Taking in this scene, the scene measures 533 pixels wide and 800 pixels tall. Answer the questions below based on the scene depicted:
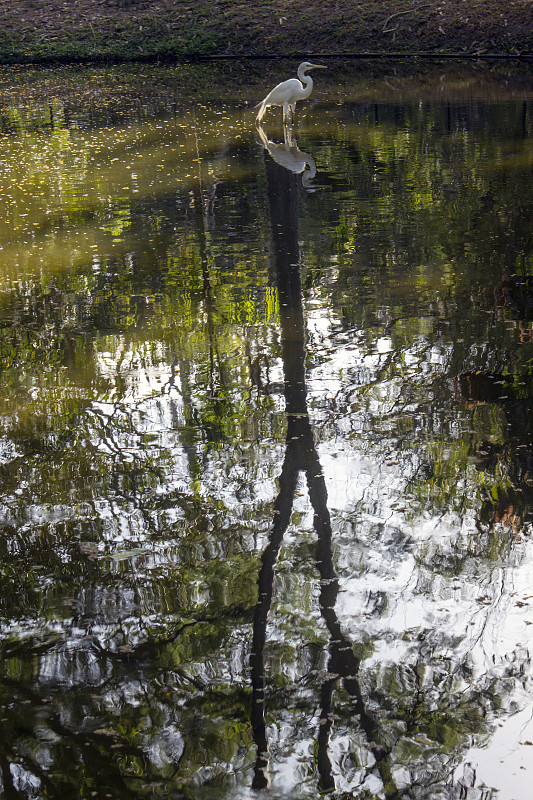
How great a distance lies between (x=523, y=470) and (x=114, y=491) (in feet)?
6.67

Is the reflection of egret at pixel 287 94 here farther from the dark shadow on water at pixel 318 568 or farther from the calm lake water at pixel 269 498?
the dark shadow on water at pixel 318 568

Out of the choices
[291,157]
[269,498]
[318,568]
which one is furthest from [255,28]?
[318,568]

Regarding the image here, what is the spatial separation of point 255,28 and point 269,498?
76.0 ft

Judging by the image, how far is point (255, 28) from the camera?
24828 mm

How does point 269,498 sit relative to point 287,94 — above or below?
below

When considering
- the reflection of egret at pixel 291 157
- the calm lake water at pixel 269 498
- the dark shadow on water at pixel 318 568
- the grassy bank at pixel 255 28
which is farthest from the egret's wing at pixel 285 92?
the grassy bank at pixel 255 28

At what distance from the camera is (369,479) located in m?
4.40

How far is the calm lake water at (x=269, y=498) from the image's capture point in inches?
117

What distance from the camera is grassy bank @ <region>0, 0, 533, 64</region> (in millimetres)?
22859

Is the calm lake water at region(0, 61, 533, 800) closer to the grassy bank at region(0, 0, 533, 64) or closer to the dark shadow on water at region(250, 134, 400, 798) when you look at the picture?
the dark shadow on water at region(250, 134, 400, 798)

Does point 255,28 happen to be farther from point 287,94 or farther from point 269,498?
point 269,498

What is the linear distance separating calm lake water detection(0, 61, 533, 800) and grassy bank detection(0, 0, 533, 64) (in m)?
15.0

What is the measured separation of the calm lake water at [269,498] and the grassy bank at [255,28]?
14956 mm

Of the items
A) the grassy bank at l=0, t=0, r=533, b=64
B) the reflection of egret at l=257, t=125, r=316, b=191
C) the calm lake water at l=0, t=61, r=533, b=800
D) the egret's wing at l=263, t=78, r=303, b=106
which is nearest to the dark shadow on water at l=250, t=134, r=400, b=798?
the calm lake water at l=0, t=61, r=533, b=800
